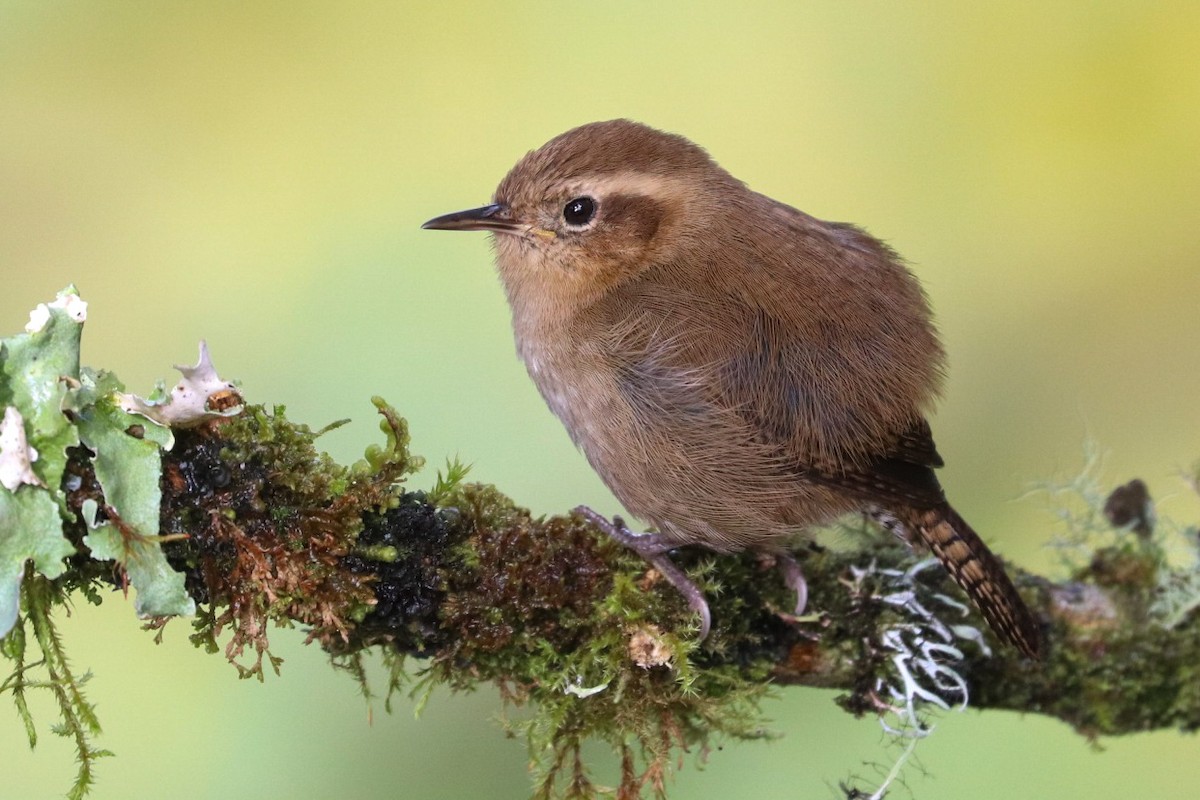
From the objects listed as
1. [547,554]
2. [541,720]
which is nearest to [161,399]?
[547,554]

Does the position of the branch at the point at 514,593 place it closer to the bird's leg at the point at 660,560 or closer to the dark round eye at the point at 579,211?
the bird's leg at the point at 660,560

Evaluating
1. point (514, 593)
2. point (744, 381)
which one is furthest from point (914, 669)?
point (514, 593)

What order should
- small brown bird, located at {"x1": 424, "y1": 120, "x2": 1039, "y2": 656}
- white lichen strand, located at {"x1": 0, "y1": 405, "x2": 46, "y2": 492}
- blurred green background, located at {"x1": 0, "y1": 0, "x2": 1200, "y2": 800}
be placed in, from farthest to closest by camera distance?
1. blurred green background, located at {"x1": 0, "y1": 0, "x2": 1200, "y2": 800}
2. small brown bird, located at {"x1": 424, "y1": 120, "x2": 1039, "y2": 656}
3. white lichen strand, located at {"x1": 0, "y1": 405, "x2": 46, "y2": 492}

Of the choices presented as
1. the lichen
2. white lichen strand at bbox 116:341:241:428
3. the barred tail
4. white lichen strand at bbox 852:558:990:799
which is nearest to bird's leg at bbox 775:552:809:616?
white lichen strand at bbox 852:558:990:799

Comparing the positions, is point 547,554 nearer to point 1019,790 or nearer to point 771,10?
point 1019,790

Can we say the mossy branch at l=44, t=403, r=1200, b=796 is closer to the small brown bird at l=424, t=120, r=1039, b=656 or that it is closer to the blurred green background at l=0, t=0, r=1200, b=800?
the small brown bird at l=424, t=120, r=1039, b=656

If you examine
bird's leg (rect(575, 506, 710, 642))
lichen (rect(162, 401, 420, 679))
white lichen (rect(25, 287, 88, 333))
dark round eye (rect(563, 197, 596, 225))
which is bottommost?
bird's leg (rect(575, 506, 710, 642))

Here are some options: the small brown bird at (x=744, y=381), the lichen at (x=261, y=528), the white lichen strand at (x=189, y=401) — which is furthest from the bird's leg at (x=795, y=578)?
the white lichen strand at (x=189, y=401)
